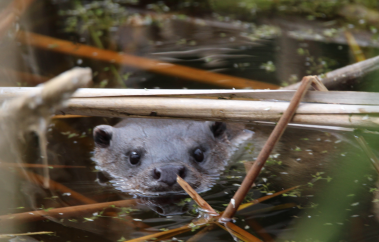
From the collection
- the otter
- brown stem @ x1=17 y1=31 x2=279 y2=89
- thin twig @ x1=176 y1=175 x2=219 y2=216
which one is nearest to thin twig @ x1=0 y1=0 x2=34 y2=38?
brown stem @ x1=17 y1=31 x2=279 y2=89

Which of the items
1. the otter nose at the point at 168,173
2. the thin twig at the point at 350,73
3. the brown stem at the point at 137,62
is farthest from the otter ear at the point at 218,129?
the brown stem at the point at 137,62

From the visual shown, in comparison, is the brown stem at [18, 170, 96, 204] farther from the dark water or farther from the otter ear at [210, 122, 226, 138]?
the otter ear at [210, 122, 226, 138]

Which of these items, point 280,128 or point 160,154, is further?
point 160,154

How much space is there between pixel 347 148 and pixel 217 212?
166 cm

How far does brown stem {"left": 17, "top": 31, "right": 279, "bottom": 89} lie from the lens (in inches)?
217

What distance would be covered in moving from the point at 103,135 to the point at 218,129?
1.13 metres

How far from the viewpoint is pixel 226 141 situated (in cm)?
447

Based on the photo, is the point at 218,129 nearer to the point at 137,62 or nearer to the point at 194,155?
the point at 194,155

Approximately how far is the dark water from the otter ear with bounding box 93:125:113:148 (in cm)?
21

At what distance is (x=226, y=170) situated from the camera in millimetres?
4016

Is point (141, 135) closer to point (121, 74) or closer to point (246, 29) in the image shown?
point (121, 74)

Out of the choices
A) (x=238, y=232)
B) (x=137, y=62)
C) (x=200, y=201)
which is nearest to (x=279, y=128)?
(x=238, y=232)

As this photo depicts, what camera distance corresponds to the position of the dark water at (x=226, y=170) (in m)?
2.99

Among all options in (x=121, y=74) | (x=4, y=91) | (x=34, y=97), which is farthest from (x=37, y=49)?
(x=34, y=97)
